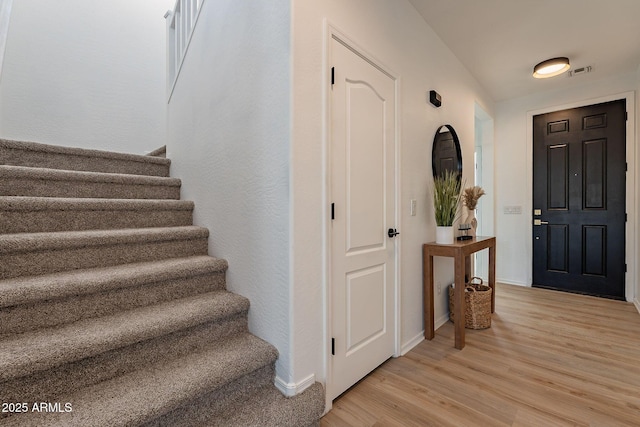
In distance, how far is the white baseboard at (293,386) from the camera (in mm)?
1408

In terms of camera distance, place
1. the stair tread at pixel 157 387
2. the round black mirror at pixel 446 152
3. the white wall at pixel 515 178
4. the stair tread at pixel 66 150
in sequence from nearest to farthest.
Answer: the stair tread at pixel 157 387, the stair tread at pixel 66 150, the round black mirror at pixel 446 152, the white wall at pixel 515 178

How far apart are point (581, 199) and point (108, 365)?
193 inches

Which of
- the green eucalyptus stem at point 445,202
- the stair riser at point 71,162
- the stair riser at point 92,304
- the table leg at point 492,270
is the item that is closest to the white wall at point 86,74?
the stair riser at point 71,162

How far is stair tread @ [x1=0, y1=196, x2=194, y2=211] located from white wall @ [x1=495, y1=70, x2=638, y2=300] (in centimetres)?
422

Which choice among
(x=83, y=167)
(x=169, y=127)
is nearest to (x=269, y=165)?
(x=83, y=167)

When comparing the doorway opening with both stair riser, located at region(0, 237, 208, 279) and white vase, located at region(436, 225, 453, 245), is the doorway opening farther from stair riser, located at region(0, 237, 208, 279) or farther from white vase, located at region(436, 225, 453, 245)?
stair riser, located at region(0, 237, 208, 279)

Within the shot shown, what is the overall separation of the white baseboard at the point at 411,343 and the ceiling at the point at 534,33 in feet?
8.74

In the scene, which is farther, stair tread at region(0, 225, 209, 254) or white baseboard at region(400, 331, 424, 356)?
white baseboard at region(400, 331, 424, 356)

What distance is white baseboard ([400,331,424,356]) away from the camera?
2207 millimetres

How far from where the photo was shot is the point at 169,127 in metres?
2.80

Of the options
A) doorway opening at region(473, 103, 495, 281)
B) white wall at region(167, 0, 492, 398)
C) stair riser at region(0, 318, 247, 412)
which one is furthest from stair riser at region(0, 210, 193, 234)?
doorway opening at region(473, 103, 495, 281)

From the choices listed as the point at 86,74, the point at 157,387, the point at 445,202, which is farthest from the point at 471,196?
the point at 86,74

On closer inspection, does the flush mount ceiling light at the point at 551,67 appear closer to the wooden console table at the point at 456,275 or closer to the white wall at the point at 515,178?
the white wall at the point at 515,178

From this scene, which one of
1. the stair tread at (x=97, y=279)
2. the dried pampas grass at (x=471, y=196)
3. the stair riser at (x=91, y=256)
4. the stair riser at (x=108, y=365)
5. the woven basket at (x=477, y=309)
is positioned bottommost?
the woven basket at (x=477, y=309)
